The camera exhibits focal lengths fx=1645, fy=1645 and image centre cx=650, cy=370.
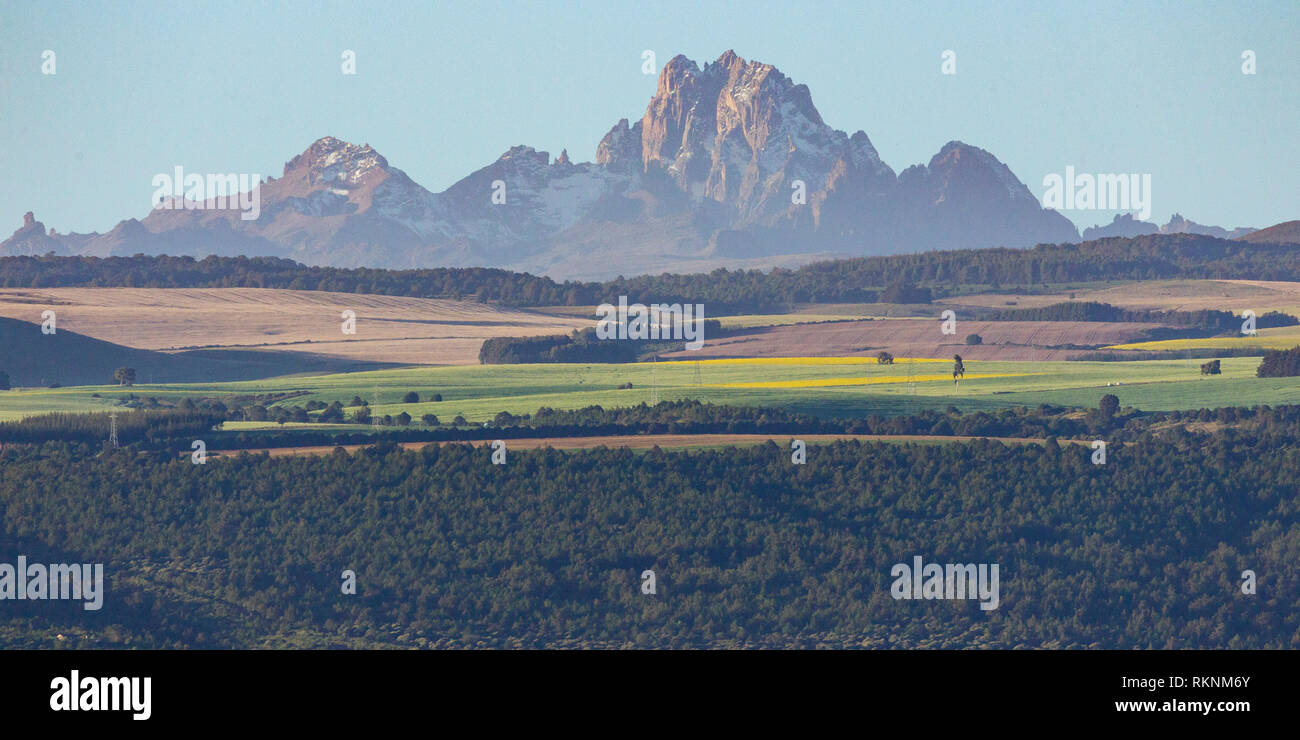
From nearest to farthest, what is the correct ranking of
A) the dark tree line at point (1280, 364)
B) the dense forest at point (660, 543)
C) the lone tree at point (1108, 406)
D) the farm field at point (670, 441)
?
1. the dense forest at point (660, 543)
2. the farm field at point (670, 441)
3. the lone tree at point (1108, 406)
4. the dark tree line at point (1280, 364)

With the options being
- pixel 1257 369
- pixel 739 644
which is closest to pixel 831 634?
pixel 739 644

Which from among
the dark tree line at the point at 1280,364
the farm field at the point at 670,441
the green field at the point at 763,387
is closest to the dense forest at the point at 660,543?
the farm field at the point at 670,441

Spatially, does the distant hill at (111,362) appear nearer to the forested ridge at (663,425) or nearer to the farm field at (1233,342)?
the forested ridge at (663,425)

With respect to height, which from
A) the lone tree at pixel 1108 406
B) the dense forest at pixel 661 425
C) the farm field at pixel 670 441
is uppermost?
the lone tree at pixel 1108 406

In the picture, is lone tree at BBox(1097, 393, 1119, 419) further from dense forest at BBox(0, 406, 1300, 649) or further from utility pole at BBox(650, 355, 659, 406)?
utility pole at BBox(650, 355, 659, 406)

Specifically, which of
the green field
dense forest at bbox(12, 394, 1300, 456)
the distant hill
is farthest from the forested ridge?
the distant hill
